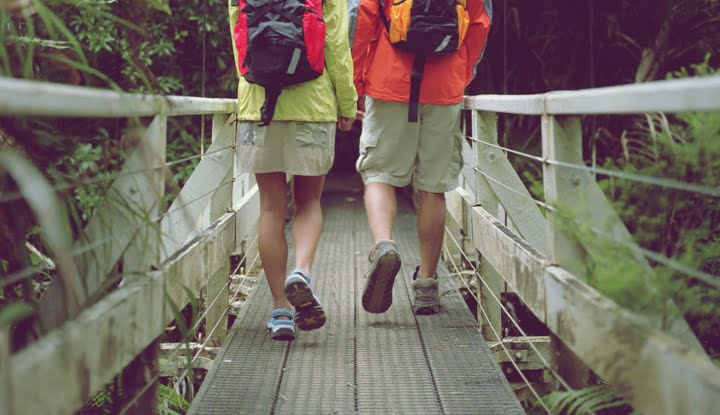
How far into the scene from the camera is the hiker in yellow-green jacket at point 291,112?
3.01 m

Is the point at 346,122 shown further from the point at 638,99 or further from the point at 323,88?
the point at 638,99

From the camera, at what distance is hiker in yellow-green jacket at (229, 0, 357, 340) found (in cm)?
301

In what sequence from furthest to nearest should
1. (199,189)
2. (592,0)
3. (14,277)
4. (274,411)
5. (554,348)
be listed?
(592,0) < (199,189) < (274,411) < (554,348) < (14,277)

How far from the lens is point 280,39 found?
2975 millimetres

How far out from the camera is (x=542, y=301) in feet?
8.06

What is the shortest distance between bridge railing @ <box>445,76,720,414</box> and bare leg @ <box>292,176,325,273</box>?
0.73m

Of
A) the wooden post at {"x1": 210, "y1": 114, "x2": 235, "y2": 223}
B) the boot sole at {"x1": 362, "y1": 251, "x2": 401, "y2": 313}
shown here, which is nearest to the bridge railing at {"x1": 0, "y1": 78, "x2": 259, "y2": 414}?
the wooden post at {"x1": 210, "y1": 114, "x2": 235, "y2": 223}

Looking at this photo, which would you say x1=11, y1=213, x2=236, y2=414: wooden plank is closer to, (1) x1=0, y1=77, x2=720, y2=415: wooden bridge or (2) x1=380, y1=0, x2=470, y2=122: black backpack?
(1) x1=0, y1=77, x2=720, y2=415: wooden bridge

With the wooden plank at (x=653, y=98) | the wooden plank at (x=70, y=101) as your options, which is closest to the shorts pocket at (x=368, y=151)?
the wooden plank at (x=70, y=101)

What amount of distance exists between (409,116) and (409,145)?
5.7 inches

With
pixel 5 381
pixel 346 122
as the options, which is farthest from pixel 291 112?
pixel 5 381

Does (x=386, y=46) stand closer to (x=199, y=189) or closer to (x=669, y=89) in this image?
(x=199, y=189)

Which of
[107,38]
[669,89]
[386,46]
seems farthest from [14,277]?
[107,38]

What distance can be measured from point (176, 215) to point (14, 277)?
1575 mm
